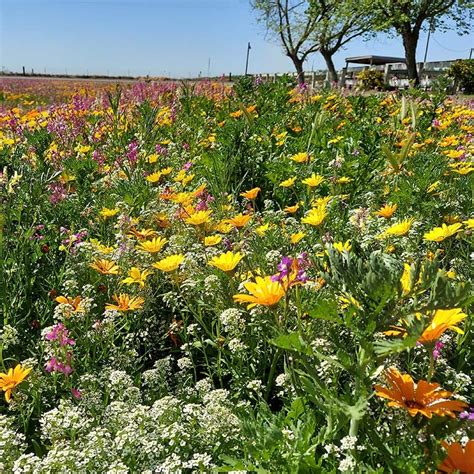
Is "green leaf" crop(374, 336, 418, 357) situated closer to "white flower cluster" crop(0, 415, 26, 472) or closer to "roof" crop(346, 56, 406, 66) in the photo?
"white flower cluster" crop(0, 415, 26, 472)

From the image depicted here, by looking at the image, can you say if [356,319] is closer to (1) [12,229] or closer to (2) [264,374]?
(2) [264,374]

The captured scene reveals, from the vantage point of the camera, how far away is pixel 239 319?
2014 mm

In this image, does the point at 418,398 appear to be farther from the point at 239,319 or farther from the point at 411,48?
the point at 411,48

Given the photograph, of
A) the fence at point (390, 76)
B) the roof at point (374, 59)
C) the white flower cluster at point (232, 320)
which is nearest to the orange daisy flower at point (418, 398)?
the white flower cluster at point (232, 320)

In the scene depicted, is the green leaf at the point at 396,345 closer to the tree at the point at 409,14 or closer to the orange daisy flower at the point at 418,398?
the orange daisy flower at the point at 418,398

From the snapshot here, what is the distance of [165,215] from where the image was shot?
3.02m

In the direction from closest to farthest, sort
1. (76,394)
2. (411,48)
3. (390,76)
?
(76,394)
(390,76)
(411,48)

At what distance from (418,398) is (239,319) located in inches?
34.9

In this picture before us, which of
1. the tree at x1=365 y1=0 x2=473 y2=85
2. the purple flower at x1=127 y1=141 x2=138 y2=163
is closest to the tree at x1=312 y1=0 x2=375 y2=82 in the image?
the tree at x1=365 y1=0 x2=473 y2=85

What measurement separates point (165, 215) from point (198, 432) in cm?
158

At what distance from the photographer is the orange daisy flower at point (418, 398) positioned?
117 centimetres

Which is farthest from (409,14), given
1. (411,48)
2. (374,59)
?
(374,59)

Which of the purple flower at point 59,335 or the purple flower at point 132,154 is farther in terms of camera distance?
the purple flower at point 132,154

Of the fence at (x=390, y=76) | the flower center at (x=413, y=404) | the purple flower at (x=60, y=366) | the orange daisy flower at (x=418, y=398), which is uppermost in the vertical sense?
the fence at (x=390, y=76)
